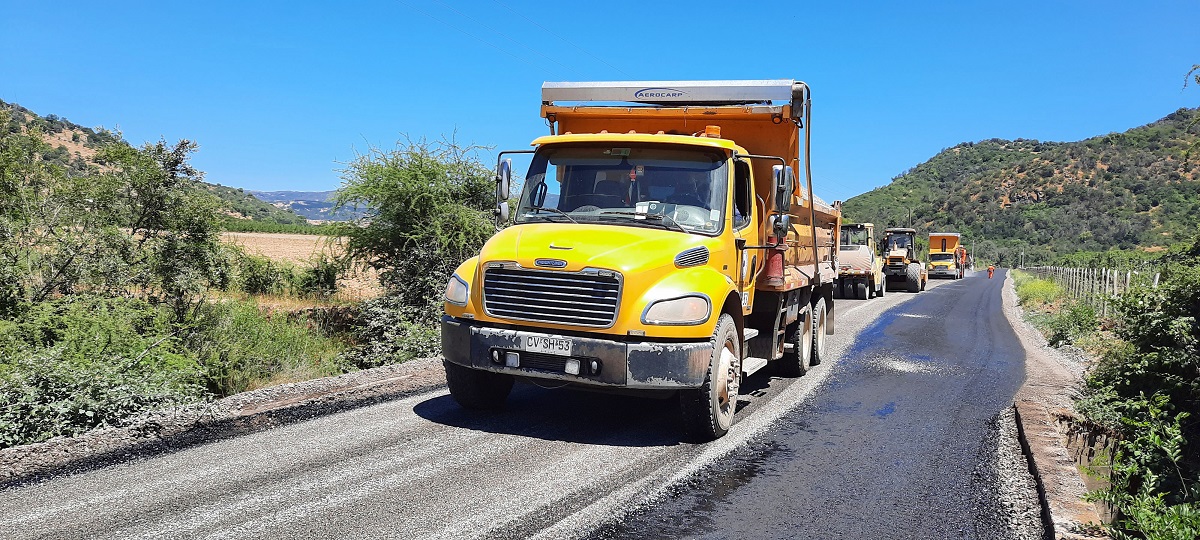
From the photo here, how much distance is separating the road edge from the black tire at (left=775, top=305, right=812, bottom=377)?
4.12 metres

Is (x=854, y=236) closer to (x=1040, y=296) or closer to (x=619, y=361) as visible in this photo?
(x=1040, y=296)

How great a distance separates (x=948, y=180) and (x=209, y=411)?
148086 millimetres

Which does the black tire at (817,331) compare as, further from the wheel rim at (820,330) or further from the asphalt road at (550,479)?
the asphalt road at (550,479)

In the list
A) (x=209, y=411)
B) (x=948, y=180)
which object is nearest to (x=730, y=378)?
(x=209, y=411)

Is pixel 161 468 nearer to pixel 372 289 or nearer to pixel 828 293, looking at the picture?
pixel 828 293

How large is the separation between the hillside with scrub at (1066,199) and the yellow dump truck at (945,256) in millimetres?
27371

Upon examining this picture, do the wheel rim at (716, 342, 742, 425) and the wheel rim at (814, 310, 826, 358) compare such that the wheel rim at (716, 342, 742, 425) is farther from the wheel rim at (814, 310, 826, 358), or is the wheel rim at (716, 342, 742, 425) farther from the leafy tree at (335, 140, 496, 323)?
the leafy tree at (335, 140, 496, 323)

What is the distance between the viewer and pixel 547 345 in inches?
229

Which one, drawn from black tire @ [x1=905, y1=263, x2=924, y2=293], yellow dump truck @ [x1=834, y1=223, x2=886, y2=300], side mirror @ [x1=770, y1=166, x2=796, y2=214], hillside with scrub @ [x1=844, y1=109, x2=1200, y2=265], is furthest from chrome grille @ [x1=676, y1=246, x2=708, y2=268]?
hillside with scrub @ [x1=844, y1=109, x2=1200, y2=265]

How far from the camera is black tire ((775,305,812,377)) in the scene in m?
9.25

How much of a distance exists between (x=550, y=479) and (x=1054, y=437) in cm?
409

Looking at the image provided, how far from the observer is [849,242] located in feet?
89.8

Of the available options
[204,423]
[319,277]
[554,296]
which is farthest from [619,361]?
[319,277]

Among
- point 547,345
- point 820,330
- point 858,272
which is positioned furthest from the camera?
point 858,272
